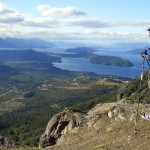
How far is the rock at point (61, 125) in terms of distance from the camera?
32.5m

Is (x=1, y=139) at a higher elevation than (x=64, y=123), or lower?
lower

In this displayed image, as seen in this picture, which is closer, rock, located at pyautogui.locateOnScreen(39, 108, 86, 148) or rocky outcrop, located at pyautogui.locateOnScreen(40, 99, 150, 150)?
rocky outcrop, located at pyautogui.locateOnScreen(40, 99, 150, 150)

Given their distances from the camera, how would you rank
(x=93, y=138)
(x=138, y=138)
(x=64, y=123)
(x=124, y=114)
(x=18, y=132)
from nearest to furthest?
(x=138, y=138), (x=93, y=138), (x=124, y=114), (x=64, y=123), (x=18, y=132)

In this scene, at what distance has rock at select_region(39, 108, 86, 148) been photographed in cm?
3247

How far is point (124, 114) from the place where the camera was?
30.3 meters

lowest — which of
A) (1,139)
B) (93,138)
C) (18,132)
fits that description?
(18,132)

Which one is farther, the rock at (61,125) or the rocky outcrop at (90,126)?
the rock at (61,125)

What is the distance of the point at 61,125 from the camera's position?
1314 inches

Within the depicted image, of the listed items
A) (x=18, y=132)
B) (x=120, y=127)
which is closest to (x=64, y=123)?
(x=120, y=127)

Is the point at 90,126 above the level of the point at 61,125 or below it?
above

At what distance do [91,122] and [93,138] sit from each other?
3.53 metres

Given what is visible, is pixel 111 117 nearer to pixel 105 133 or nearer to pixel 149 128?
pixel 105 133

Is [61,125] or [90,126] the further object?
[61,125]

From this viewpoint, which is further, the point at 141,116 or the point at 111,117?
the point at 111,117
